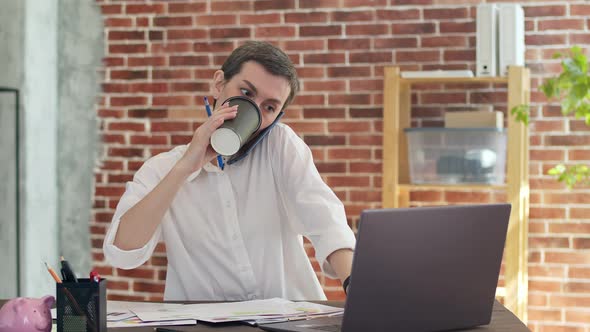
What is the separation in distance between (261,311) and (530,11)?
2.47m

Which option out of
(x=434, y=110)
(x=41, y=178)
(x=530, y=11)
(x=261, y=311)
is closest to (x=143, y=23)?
(x=41, y=178)

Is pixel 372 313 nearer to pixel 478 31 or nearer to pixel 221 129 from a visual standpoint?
pixel 221 129

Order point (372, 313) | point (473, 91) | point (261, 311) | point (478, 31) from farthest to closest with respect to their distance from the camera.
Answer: point (473, 91), point (478, 31), point (261, 311), point (372, 313)

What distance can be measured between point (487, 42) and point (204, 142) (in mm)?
1878

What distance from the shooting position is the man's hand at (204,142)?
1963 mm

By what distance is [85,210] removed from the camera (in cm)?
412

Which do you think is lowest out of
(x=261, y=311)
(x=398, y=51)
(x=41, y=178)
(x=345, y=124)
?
(x=261, y=311)

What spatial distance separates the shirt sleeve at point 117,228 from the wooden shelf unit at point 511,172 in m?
1.53

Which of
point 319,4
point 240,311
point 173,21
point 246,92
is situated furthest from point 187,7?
A: point 240,311

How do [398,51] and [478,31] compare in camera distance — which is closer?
[478,31]

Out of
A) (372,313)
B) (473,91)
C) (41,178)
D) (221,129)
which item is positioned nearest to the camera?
(372,313)

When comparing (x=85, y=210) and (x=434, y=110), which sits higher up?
(x=434, y=110)

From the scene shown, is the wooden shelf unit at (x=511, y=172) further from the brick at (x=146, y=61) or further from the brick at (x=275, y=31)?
the brick at (x=146, y=61)

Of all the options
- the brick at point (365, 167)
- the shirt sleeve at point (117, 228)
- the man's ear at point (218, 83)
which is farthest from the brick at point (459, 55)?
the shirt sleeve at point (117, 228)
